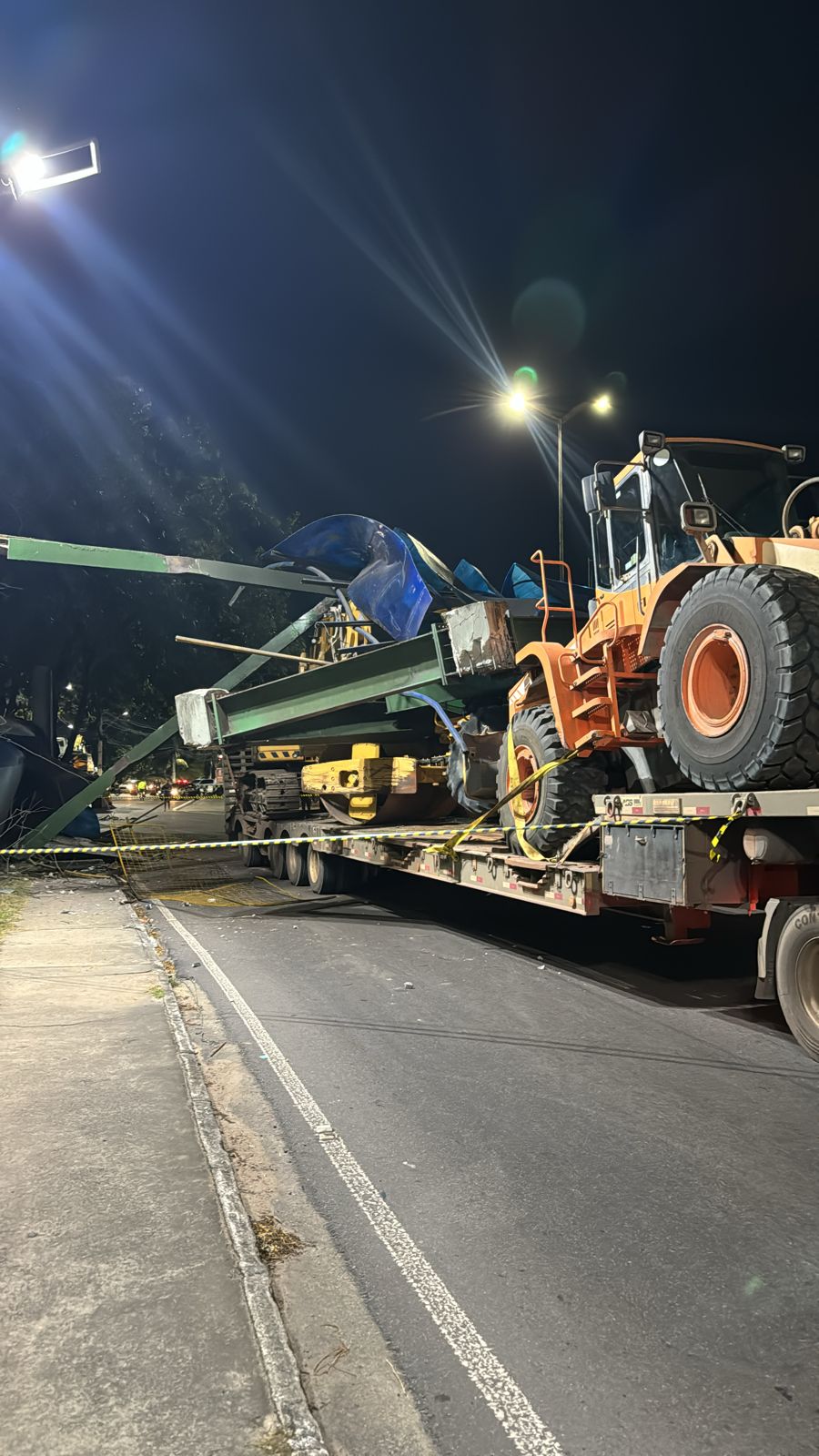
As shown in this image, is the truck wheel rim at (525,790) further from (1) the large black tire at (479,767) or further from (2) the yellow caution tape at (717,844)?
(2) the yellow caution tape at (717,844)

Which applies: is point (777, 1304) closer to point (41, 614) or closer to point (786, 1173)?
point (786, 1173)

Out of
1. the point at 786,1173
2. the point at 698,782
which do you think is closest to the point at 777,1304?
the point at 786,1173

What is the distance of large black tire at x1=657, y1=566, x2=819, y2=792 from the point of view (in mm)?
5207

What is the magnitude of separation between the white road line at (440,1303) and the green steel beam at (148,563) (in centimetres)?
1155

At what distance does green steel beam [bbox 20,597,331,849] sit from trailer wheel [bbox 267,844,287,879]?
3.09m

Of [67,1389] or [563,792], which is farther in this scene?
[563,792]

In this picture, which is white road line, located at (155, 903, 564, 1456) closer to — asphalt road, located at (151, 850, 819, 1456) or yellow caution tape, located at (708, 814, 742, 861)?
asphalt road, located at (151, 850, 819, 1456)

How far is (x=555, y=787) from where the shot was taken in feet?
25.9

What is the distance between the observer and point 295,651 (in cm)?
2347

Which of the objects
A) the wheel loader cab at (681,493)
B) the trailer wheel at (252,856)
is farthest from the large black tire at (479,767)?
the trailer wheel at (252,856)

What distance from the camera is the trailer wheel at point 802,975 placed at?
5.54 meters

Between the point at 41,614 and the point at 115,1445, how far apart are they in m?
20.8

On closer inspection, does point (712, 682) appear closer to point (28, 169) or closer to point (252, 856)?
point (28, 169)

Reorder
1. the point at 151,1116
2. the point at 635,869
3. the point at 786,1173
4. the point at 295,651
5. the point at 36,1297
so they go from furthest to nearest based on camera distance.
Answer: the point at 295,651 → the point at 635,869 → the point at 151,1116 → the point at 786,1173 → the point at 36,1297
